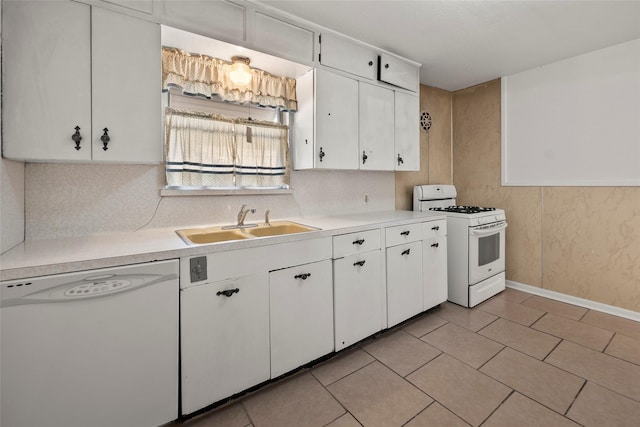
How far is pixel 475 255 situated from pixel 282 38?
2.68 m

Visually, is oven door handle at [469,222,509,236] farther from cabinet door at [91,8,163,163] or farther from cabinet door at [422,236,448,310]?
cabinet door at [91,8,163,163]

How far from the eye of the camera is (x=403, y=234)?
2523 mm

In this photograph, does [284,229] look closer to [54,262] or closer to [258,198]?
[258,198]

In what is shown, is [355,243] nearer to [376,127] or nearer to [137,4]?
[376,127]

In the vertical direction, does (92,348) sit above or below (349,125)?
below

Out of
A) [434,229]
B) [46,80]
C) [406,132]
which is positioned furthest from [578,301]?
[46,80]

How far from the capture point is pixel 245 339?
1702 millimetres

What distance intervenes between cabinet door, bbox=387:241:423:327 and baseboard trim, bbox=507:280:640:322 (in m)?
1.68

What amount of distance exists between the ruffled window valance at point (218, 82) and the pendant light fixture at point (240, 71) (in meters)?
0.07

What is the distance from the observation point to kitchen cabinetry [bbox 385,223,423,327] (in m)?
2.45

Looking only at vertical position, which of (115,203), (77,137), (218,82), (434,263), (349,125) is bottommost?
(434,263)

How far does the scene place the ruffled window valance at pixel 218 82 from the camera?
2064mm

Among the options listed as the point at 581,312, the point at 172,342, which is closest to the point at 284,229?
the point at 172,342

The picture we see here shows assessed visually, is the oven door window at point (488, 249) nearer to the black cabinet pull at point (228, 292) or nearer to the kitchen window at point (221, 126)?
the kitchen window at point (221, 126)
